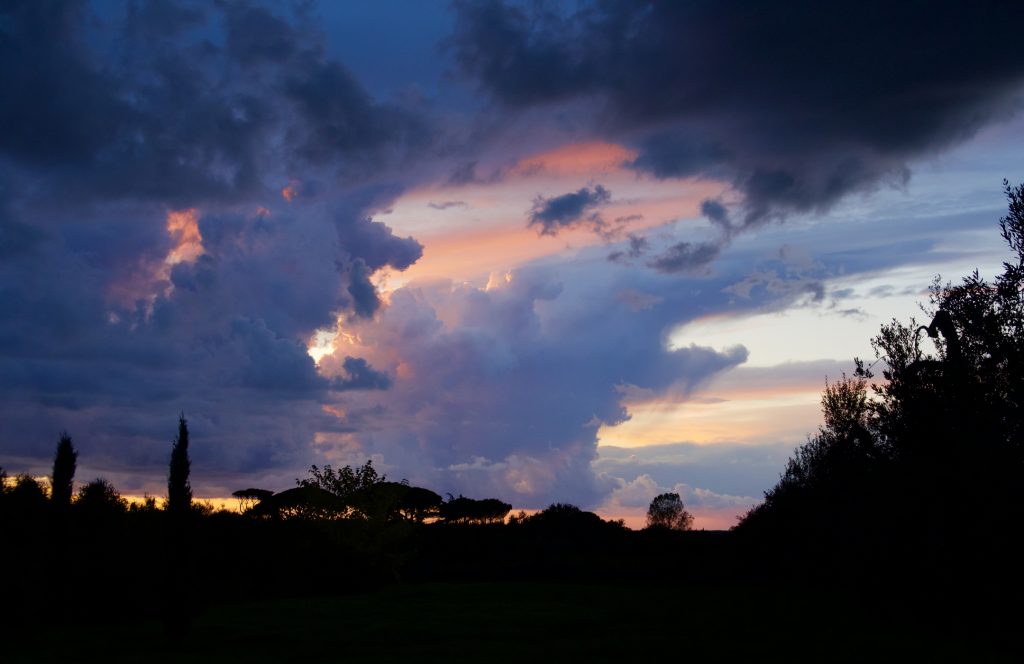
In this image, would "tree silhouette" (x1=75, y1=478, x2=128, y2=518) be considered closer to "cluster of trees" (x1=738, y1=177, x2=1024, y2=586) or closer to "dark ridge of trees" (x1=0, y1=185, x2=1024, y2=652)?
"dark ridge of trees" (x1=0, y1=185, x2=1024, y2=652)

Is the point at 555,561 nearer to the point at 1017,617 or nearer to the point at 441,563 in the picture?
the point at 441,563

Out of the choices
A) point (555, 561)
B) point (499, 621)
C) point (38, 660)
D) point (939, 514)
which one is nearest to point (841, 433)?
point (939, 514)

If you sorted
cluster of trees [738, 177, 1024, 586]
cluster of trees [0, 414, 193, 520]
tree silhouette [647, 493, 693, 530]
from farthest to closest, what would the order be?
tree silhouette [647, 493, 693, 530] < cluster of trees [0, 414, 193, 520] < cluster of trees [738, 177, 1024, 586]

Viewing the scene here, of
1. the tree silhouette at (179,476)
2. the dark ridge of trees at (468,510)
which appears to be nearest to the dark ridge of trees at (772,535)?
the tree silhouette at (179,476)

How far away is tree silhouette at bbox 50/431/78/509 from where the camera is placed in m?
42.3

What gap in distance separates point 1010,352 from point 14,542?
123ft

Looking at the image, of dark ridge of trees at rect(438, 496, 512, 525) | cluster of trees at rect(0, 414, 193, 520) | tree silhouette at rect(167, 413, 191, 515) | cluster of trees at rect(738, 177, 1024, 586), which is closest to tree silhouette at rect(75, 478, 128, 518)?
cluster of trees at rect(0, 414, 193, 520)

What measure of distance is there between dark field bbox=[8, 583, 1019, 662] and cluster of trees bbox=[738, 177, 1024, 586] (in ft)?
9.01

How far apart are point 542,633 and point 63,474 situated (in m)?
26.8

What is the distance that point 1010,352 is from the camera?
82.0ft

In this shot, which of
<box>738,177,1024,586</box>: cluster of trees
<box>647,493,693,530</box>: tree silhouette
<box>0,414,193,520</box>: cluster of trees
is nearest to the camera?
<box>738,177,1024,586</box>: cluster of trees

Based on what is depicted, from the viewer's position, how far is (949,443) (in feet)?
86.4

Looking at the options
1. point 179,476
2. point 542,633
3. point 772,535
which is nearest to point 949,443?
point 542,633

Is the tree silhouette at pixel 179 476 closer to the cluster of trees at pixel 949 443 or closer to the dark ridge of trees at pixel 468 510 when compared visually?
the cluster of trees at pixel 949 443
